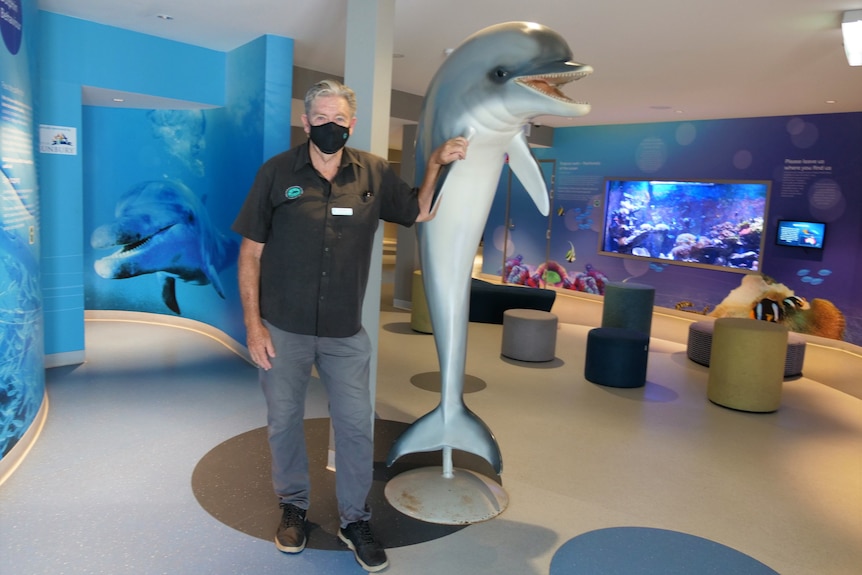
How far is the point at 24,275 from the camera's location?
361 centimetres

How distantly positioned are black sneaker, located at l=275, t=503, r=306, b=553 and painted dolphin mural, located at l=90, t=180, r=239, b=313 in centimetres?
414

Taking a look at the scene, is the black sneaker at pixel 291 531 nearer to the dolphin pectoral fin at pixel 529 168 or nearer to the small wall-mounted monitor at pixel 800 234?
the dolphin pectoral fin at pixel 529 168

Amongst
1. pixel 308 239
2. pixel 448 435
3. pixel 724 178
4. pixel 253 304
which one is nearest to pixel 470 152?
pixel 308 239

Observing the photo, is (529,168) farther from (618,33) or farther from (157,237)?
(157,237)

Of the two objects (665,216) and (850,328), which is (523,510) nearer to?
(850,328)

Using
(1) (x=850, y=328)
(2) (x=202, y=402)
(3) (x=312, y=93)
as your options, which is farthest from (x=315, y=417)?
(1) (x=850, y=328)

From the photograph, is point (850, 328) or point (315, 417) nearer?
point (315, 417)

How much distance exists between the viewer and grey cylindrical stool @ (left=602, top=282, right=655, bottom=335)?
22.3ft

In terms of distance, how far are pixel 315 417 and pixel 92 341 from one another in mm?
2856

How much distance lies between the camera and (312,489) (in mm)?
3193

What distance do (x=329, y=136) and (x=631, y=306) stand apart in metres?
5.09

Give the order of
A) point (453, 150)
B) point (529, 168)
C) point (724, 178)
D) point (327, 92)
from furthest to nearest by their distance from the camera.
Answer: point (724, 178) < point (529, 168) < point (453, 150) < point (327, 92)

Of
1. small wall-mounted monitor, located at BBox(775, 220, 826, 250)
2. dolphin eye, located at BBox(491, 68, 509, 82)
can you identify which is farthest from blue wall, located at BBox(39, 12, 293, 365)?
small wall-mounted monitor, located at BBox(775, 220, 826, 250)

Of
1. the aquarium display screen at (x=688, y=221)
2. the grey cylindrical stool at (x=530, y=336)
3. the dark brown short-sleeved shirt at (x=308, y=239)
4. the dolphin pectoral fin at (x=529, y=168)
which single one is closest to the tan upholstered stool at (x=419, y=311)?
the grey cylindrical stool at (x=530, y=336)
